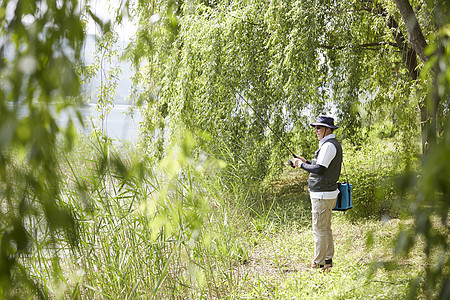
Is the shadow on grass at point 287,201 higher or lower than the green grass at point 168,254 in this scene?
lower

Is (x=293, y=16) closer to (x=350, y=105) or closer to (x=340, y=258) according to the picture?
(x=350, y=105)

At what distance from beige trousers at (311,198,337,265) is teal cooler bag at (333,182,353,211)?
0.13 metres

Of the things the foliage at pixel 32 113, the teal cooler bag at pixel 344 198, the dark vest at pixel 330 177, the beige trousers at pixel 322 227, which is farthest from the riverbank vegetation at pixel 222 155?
the dark vest at pixel 330 177

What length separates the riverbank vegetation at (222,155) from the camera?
0.88 metres

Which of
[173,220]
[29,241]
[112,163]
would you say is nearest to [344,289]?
[173,220]

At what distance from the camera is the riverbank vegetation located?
2.88 ft

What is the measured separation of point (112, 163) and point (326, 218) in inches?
115

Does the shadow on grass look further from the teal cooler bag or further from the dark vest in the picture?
the dark vest

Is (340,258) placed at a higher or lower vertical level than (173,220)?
lower

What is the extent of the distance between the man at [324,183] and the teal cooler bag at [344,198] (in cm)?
11

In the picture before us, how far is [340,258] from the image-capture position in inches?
160

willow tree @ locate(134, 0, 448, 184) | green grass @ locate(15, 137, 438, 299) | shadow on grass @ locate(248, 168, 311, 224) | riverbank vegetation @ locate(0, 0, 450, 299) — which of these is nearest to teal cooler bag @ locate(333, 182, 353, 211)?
green grass @ locate(15, 137, 438, 299)

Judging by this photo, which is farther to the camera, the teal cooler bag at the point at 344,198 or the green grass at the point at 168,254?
the teal cooler bag at the point at 344,198

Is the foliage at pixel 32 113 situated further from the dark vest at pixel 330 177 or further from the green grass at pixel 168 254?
the dark vest at pixel 330 177
